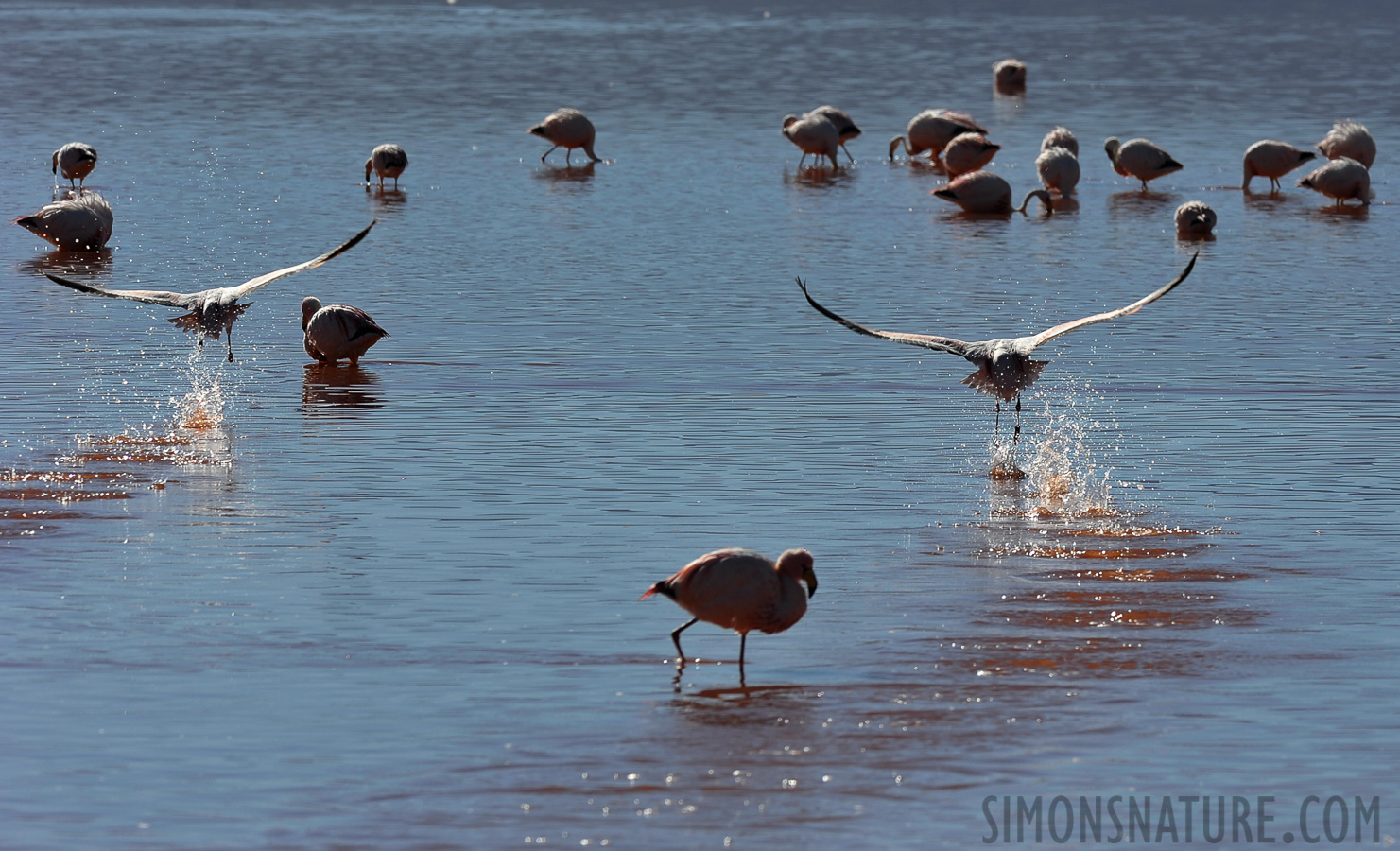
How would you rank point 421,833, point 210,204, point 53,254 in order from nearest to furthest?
point 421,833 → point 53,254 → point 210,204

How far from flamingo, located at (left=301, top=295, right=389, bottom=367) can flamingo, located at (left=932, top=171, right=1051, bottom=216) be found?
44.6 feet

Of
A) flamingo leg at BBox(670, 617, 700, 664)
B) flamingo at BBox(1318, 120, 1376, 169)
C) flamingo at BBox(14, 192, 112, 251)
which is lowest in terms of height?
flamingo leg at BBox(670, 617, 700, 664)

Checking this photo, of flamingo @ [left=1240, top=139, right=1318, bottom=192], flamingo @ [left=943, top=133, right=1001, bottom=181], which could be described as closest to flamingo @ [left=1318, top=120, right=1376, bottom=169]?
flamingo @ [left=1240, top=139, right=1318, bottom=192]

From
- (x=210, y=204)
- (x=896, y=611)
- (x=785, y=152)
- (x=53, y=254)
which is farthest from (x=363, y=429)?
(x=785, y=152)

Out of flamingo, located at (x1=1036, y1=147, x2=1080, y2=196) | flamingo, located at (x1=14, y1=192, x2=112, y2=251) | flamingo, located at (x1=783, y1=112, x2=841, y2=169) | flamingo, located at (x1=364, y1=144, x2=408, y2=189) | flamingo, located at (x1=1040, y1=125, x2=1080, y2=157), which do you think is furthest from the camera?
flamingo, located at (x1=783, y1=112, x2=841, y2=169)

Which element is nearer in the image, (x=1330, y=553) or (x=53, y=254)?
(x=1330, y=553)

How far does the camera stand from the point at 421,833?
29.2 feet

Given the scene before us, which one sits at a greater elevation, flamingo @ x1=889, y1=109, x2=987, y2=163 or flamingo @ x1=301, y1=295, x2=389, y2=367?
flamingo @ x1=889, y1=109, x2=987, y2=163

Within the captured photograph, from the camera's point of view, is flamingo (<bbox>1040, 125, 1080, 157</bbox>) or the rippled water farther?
flamingo (<bbox>1040, 125, 1080, 157</bbox>)

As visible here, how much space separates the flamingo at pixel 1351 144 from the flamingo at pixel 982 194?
637 centimetres

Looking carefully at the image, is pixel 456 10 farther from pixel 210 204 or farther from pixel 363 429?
pixel 363 429

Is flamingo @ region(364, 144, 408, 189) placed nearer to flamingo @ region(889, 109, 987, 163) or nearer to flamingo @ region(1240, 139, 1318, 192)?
flamingo @ region(889, 109, 987, 163)

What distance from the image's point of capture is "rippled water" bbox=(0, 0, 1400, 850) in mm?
9641

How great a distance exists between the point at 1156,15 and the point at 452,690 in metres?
78.0
